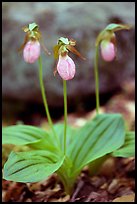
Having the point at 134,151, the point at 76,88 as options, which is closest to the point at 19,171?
the point at 134,151

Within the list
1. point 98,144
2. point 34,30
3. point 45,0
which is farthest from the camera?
point 45,0

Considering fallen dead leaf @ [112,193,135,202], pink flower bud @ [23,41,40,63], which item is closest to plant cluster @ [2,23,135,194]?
pink flower bud @ [23,41,40,63]

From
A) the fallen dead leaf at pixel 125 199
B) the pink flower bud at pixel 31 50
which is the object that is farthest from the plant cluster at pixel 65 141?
the fallen dead leaf at pixel 125 199

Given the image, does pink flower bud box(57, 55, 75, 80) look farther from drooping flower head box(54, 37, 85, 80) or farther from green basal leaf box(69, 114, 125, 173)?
green basal leaf box(69, 114, 125, 173)

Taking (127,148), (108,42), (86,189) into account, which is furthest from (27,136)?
(108,42)

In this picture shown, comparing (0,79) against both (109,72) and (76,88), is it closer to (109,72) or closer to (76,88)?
(76,88)

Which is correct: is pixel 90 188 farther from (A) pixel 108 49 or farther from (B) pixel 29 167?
(A) pixel 108 49

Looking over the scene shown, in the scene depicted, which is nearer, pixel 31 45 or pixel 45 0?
pixel 31 45

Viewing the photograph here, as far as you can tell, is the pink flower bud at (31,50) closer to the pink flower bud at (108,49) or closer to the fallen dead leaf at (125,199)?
the pink flower bud at (108,49)
